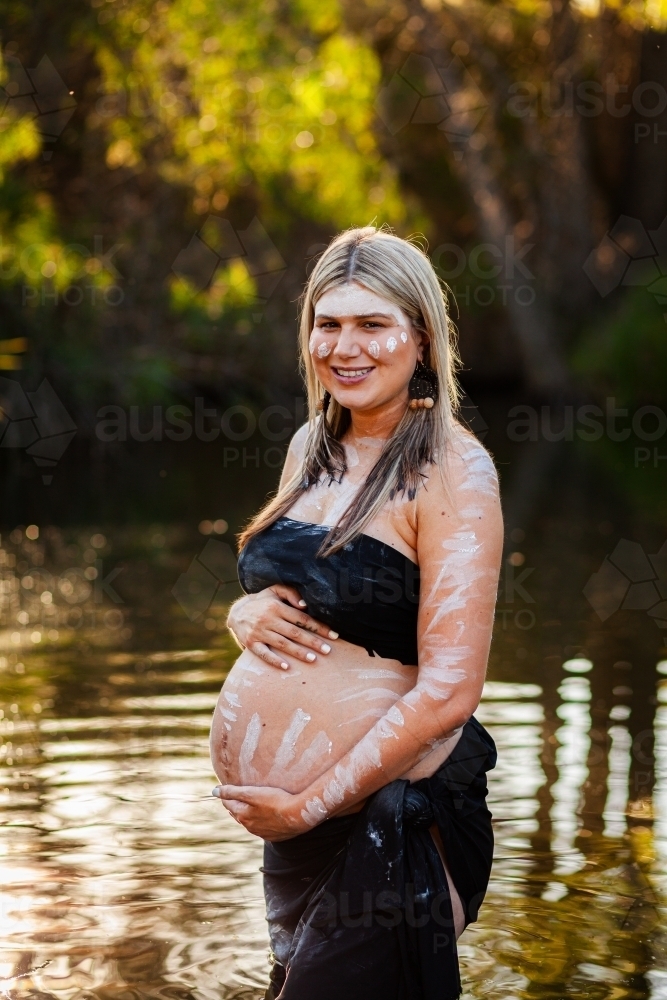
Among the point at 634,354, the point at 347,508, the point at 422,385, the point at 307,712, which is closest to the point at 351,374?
the point at 422,385

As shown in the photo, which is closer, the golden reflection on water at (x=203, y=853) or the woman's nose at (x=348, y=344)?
the woman's nose at (x=348, y=344)

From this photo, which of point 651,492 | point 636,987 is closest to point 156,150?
point 651,492

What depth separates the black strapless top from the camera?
110 inches

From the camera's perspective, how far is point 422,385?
2979 millimetres

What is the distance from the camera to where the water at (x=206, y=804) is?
11.6ft

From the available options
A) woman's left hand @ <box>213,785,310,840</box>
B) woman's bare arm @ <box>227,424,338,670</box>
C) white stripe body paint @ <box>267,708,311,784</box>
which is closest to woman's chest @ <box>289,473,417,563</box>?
woman's bare arm @ <box>227,424,338,670</box>

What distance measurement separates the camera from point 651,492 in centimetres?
1352

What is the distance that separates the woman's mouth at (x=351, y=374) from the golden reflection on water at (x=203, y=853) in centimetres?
147

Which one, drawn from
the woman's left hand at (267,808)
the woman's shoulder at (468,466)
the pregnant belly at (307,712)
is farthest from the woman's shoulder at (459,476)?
the woman's left hand at (267,808)

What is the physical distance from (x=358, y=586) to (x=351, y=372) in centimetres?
45

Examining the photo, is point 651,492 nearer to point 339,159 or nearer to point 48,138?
point 48,138

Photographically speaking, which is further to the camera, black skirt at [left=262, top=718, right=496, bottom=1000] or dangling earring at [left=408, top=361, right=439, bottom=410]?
dangling earring at [left=408, top=361, right=439, bottom=410]

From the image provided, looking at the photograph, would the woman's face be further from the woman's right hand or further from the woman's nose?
the woman's right hand

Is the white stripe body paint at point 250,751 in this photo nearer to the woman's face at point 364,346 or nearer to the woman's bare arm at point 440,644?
the woman's bare arm at point 440,644
